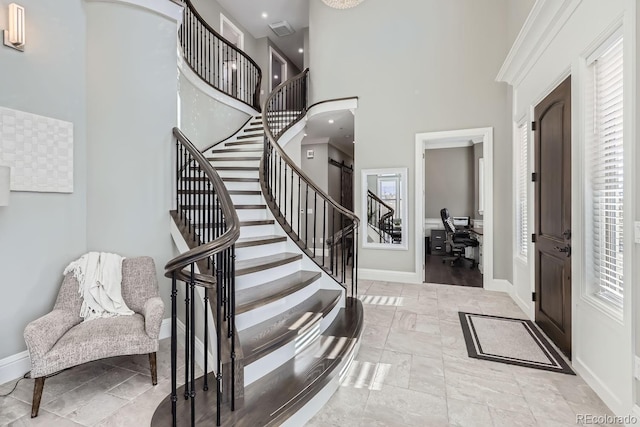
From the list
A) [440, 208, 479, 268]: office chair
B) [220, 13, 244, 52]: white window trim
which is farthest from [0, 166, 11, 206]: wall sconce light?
[220, 13, 244, 52]: white window trim

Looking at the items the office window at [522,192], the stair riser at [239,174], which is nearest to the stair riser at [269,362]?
the stair riser at [239,174]

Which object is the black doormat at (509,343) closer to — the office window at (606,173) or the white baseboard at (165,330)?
the office window at (606,173)

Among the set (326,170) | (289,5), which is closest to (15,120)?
(326,170)

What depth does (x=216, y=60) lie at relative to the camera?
6.70m

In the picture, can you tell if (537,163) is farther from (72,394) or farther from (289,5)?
(289,5)

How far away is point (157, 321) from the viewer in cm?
220

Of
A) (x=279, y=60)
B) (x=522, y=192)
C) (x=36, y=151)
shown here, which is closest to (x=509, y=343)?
(x=522, y=192)

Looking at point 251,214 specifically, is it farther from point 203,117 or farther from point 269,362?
point 203,117

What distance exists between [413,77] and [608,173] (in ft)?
11.6

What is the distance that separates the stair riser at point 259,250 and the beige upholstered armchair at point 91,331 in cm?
77

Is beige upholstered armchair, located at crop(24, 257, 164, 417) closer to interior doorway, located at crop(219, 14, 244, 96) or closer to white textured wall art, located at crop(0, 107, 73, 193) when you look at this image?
white textured wall art, located at crop(0, 107, 73, 193)

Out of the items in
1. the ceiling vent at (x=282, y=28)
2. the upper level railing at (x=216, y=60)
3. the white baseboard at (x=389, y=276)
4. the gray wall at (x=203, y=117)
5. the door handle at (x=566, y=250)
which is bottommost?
the white baseboard at (x=389, y=276)

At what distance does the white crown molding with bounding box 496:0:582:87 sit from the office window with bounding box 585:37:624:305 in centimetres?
68

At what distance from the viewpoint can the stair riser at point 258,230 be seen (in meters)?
3.45
